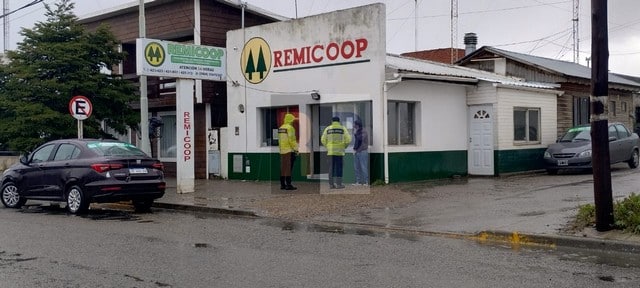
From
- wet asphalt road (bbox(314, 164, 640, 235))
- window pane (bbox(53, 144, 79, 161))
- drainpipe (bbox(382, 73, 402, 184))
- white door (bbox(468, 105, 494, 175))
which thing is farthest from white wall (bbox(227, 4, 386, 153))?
window pane (bbox(53, 144, 79, 161))

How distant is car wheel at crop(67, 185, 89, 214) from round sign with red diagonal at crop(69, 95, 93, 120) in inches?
137

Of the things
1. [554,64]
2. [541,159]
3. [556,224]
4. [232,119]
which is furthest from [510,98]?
[556,224]

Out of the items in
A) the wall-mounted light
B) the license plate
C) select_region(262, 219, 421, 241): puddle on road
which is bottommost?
select_region(262, 219, 421, 241): puddle on road

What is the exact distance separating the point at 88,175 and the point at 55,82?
7346 millimetres

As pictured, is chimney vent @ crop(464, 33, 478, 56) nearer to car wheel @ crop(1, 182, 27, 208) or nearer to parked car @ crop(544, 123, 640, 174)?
parked car @ crop(544, 123, 640, 174)

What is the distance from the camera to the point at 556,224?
997cm

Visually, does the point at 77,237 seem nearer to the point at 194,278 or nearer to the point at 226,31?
the point at 194,278

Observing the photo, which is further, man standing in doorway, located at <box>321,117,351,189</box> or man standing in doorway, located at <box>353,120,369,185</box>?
man standing in doorway, located at <box>353,120,369,185</box>

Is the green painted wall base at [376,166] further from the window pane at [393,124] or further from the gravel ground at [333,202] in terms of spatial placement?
the gravel ground at [333,202]

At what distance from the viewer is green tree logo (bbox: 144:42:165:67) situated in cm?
1574

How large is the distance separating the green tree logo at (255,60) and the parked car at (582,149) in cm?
907

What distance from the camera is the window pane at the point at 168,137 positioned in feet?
74.2

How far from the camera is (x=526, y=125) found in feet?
67.5

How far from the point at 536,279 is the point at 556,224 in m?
3.44
